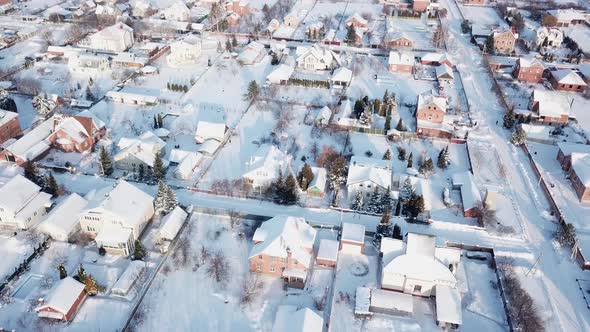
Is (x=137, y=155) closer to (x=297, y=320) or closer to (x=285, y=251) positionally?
(x=285, y=251)

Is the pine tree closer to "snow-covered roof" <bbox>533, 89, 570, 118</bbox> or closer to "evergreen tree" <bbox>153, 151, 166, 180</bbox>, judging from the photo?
"evergreen tree" <bbox>153, 151, 166, 180</bbox>

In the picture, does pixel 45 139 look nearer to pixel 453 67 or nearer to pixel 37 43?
pixel 37 43

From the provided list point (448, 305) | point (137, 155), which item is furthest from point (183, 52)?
point (448, 305)

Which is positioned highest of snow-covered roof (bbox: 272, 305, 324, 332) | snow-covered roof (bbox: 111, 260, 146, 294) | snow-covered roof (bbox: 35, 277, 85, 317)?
snow-covered roof (bbox: 272, 305, 324, 332)

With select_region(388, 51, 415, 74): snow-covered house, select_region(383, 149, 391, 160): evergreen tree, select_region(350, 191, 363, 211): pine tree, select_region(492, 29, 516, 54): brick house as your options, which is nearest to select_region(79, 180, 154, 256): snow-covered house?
select_region(350, 191, 363, 211): pine tree

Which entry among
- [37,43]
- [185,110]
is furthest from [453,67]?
[37,43]

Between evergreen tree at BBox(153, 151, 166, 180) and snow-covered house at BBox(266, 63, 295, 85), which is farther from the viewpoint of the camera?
snow-covered house at BBox(266, 63, 295, 85)
